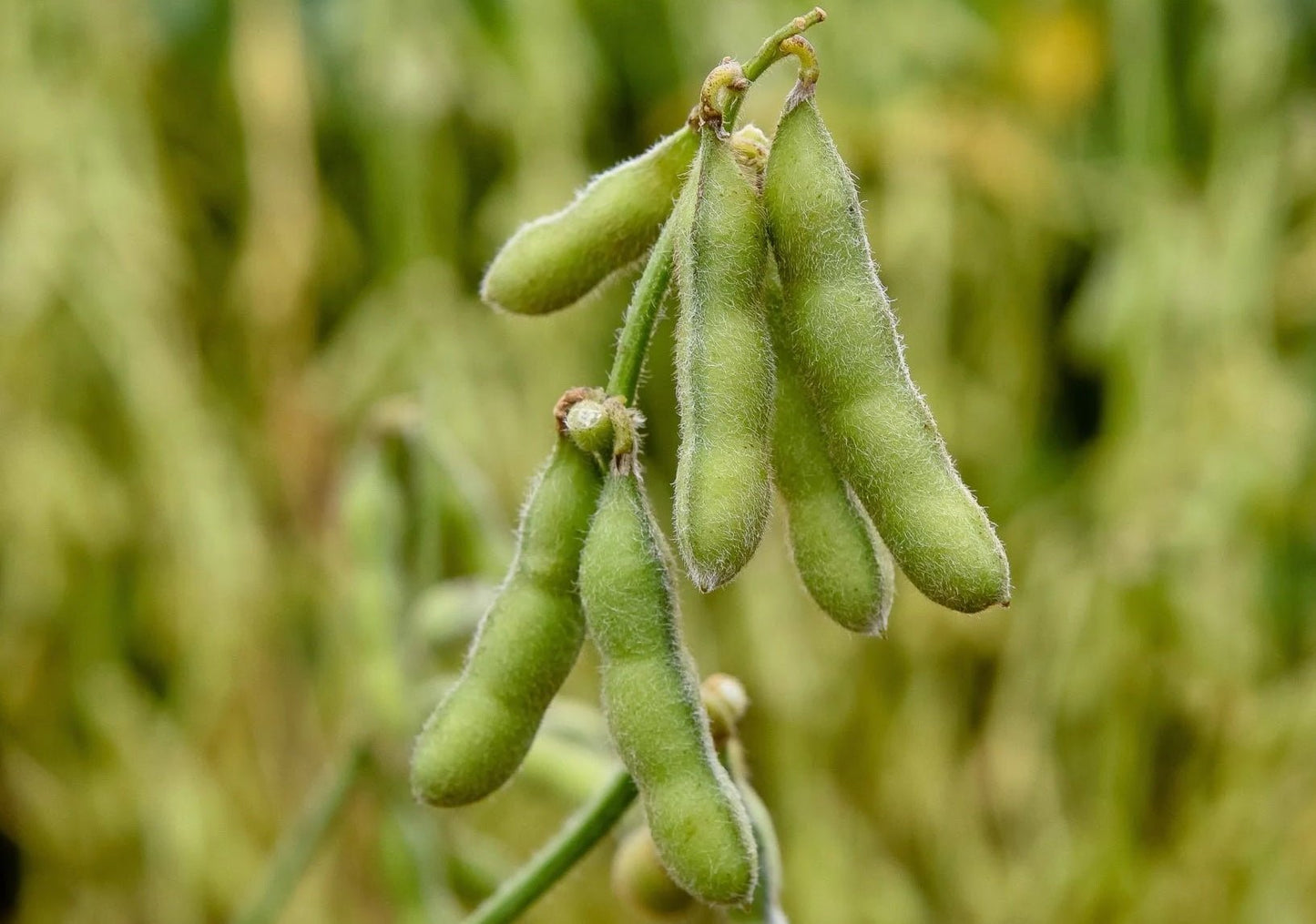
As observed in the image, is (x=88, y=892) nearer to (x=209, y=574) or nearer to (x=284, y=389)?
(x=209, y=574)

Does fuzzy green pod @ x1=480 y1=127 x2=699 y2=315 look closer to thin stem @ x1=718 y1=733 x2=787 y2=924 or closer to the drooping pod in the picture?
the drooping pod

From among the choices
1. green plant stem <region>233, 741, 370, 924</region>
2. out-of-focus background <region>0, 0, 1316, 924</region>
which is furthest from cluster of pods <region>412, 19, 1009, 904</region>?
out-of-focus background <region>0, 0, 1316, 924</region>

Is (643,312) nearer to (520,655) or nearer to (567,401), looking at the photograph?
(567,401)

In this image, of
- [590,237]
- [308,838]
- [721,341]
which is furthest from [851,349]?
[308,838]

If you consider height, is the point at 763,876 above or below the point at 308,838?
below

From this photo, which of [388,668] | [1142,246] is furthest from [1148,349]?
[388,668]

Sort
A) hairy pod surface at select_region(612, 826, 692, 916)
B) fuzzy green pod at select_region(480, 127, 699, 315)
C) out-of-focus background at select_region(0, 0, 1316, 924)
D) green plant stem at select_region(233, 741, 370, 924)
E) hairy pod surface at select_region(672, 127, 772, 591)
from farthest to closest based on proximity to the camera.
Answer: out-of-focus background at select_region(0, 0, 1316, 924), green plant stem at select_region(233, 741, 370, 924), hairy pod surface at select_region(612, 826, 692, 916), fuzzy green pod at select_region(480, 127, 699, 315), hairy pod surface at select_region(672, 127, 772, 591)
